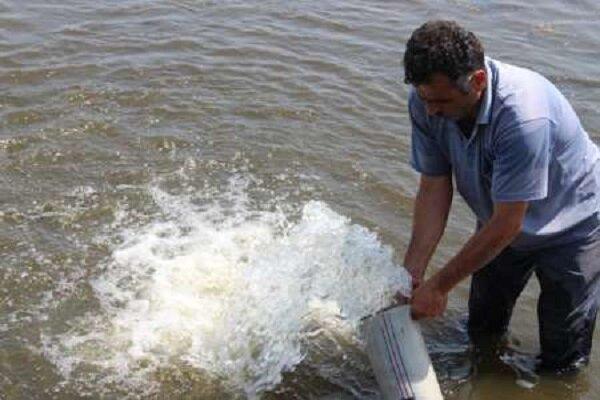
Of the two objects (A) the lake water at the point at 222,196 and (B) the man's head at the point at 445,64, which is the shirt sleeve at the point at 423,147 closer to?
(B) the man's head at the point at 445,64

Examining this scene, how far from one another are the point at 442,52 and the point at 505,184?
66 cm

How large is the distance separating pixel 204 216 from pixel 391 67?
339 cm

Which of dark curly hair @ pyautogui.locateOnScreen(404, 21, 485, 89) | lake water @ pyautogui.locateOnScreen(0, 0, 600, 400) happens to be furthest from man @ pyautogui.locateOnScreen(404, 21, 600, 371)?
lake water @ pyautogui.locateOnScreen(0, 0, 600, 400)

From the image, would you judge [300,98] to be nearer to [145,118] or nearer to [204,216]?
[145,118]

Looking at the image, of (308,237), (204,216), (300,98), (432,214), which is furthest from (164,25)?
(432,214)

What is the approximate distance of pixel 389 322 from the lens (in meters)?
3.92

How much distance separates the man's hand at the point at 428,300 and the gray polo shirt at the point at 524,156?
19.5 inches

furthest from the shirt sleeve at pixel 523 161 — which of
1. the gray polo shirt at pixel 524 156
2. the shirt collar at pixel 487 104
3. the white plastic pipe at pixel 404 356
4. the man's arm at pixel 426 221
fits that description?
the white plastic pipe at pixel 404 356

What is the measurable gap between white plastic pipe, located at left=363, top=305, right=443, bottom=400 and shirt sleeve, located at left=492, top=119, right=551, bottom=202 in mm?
813

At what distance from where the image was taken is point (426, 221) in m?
4.27

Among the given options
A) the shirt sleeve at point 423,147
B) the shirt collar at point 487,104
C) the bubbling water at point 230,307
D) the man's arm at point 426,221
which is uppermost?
the shirt collar at point 487,104

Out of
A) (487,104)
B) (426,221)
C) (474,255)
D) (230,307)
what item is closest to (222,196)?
(230,307)

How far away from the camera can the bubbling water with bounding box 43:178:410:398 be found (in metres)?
4.63

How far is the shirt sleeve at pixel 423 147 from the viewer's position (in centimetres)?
386
